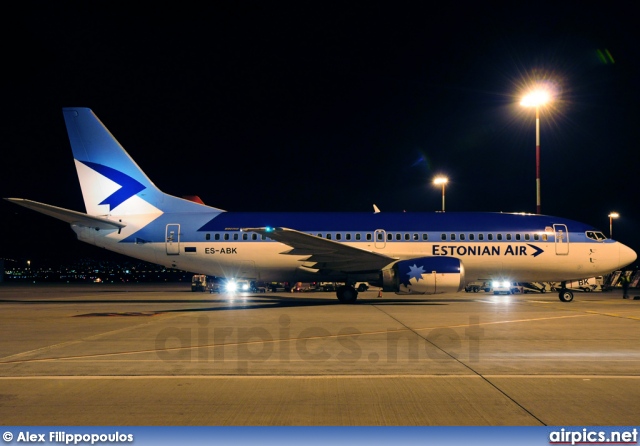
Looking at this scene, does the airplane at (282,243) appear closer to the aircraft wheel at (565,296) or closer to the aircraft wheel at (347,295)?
the aircraft wheel at (347,295)

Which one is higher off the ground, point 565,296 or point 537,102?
point 537,102

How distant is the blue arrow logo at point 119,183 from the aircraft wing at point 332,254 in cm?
770

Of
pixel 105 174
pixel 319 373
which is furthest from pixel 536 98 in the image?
pixel 319 373

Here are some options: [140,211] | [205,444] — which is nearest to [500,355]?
[205,444]

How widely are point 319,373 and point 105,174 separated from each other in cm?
2120

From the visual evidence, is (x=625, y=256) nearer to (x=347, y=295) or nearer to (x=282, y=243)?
(x=347, y=295)

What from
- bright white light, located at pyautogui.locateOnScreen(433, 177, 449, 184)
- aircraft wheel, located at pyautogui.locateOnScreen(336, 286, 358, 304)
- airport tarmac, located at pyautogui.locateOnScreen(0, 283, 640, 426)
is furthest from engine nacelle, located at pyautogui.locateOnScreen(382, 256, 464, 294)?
bright white light, located at pyautogui.locateOnScreen(433, 177, 449, 184)

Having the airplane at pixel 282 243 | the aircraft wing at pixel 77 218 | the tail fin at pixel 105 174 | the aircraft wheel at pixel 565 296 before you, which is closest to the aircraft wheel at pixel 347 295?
the airplane at pixel 282 243

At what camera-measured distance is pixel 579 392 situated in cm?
756

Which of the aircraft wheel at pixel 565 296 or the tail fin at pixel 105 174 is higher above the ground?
the tail fin at pixel 105 174

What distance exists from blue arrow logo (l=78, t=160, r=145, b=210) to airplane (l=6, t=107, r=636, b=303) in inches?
1.8

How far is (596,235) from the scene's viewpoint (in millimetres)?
27141

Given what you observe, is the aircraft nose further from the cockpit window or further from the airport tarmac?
the airport tarmac

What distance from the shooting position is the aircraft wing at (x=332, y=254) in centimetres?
2370
